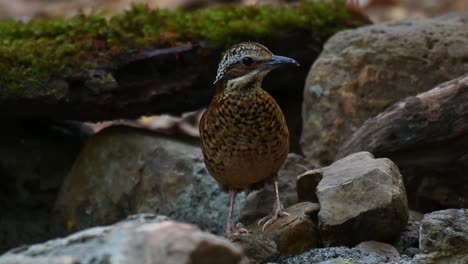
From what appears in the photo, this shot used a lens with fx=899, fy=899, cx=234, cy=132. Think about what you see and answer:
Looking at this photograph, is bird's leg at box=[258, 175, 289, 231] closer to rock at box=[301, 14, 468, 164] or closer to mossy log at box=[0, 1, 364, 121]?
rock at box=[301, 14, 468, 164]

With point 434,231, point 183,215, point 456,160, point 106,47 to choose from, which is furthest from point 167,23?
point 434,231

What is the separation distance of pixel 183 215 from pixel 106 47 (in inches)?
57.3

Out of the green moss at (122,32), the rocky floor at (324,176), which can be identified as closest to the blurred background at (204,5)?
the green moss at (122,32)

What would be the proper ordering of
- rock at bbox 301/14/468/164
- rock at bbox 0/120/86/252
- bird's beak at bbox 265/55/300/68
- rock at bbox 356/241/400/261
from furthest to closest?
rock at bbox 0/120/86/252, rock at bbox 301/14/468/164, bird's beak at bbox 265/55/300/68, rock at bbox 356/241/400/261

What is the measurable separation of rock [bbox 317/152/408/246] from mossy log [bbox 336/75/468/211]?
0.64 m

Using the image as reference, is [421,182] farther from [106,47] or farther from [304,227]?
[106,47]

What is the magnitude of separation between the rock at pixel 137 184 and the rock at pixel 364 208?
1.70 meters

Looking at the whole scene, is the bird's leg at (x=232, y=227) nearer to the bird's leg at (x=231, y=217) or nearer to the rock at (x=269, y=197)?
the bird's leg at (x=231, y=217)

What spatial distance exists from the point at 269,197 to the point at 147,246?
3.48 meters

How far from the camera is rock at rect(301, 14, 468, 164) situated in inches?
264

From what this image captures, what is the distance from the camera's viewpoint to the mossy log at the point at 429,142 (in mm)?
5637

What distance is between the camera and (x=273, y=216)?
5703 millimetres

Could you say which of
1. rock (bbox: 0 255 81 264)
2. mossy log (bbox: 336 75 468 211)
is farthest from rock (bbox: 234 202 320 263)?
rock (bbox: 0 255 81 264)

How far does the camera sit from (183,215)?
22.7 ft
